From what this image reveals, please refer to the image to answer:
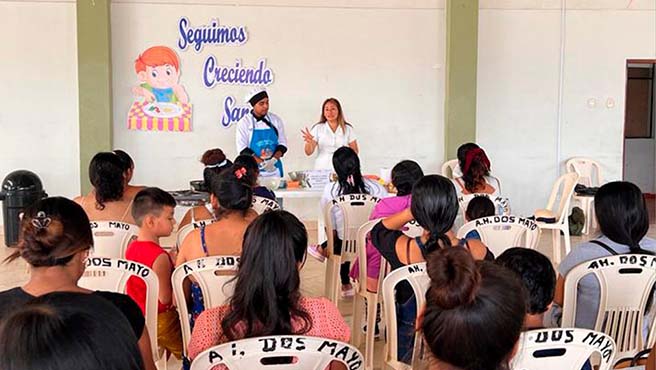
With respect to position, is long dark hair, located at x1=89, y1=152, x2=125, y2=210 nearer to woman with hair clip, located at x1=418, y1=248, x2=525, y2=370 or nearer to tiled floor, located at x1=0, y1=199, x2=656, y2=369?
tiled floor, located at x1=0, y1=199, x2=656, y2=369

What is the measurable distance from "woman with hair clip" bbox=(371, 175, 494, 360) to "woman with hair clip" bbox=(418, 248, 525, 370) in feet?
4.18

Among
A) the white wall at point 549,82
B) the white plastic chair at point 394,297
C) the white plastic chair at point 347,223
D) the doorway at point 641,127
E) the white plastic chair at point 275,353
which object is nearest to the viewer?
the white plastic chair at point 275,353

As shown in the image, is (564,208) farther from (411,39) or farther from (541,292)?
(541,292)

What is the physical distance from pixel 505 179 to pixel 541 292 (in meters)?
6.44

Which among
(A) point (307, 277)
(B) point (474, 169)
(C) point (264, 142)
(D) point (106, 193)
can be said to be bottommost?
(A) point (307, 277)

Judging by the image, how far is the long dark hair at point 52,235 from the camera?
6.50 feet

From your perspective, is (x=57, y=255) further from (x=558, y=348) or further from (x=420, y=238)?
→ (x=420, y=238)

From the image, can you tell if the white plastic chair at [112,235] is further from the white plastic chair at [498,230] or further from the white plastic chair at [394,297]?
the white plastic chair at [498,230]

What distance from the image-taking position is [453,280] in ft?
4.62

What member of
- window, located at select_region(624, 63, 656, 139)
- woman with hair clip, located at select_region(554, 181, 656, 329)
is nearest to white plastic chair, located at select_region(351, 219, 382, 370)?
woman with hair clip, located at select_region(554, 181, 656, 329)

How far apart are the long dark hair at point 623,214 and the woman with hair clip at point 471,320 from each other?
1.53 metres

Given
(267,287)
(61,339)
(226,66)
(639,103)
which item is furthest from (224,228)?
(639,103)

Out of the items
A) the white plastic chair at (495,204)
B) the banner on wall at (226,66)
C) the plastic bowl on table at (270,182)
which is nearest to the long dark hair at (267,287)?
the white plastic chair at (495,204)

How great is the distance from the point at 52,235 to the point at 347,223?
101 inches
